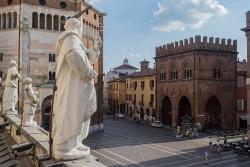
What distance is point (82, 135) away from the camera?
16.3 ft

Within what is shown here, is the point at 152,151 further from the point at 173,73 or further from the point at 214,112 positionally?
the point at 173,73

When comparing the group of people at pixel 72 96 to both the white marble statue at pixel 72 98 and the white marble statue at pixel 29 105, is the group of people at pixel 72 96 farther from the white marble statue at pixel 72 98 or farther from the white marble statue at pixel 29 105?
the white marble statue at pixel 29 105

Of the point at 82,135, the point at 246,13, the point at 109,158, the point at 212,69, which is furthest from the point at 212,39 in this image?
the point at 82,135

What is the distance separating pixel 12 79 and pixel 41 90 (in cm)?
2365

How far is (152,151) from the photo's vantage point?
30328 mm

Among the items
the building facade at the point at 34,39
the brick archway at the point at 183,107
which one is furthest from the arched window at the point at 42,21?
the brick archway at the point at 183,107

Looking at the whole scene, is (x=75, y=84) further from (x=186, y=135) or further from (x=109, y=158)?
(x=186, y=135)

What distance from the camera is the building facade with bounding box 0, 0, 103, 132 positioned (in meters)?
34.7

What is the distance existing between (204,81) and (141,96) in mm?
19885

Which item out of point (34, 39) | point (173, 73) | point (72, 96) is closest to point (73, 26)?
point (72, 96)

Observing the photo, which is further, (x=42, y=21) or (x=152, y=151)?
(x=42, y=21)

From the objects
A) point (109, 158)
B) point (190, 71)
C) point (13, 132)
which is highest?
point (190, 71)

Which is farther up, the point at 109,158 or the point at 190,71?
the point at 190,71

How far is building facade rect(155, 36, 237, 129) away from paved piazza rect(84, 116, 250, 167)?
7.18 m
